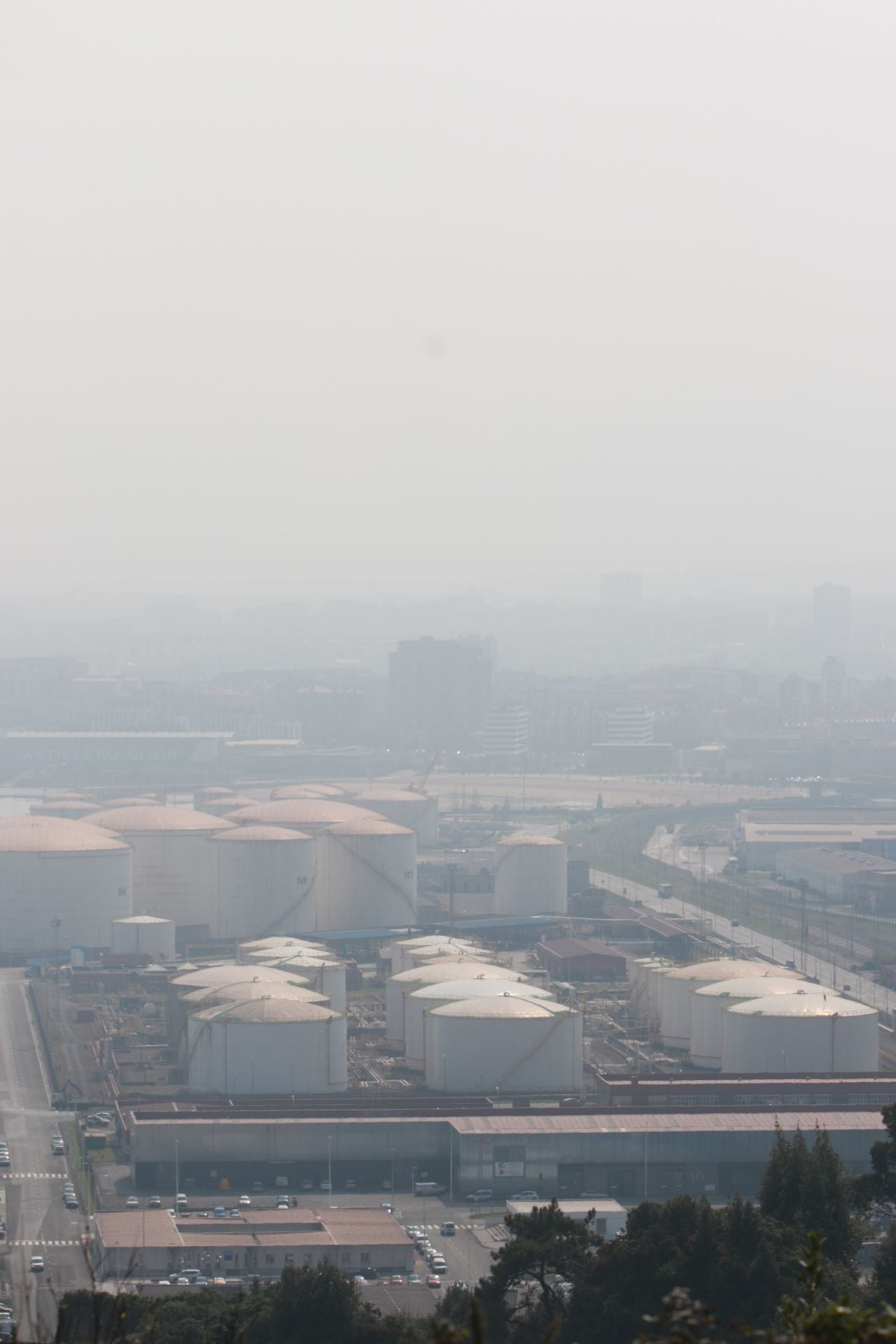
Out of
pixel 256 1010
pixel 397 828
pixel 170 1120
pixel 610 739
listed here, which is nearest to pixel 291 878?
pixel 397 828

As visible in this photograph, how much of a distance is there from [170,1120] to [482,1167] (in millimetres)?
2768

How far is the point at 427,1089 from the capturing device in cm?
2009

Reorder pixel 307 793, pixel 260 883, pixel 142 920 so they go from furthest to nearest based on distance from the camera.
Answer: pixel 307 793 → pixel 260 883 → pixel 142 920

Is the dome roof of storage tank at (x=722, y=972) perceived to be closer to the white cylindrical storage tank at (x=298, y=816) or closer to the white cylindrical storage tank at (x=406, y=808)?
the white cylindrical storage tank at (x=298, y=816)

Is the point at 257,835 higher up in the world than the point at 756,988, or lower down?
higher up

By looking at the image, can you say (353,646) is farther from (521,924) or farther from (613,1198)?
(613,1198)

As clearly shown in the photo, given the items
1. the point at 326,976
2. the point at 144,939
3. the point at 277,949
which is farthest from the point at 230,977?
the point at 144,939

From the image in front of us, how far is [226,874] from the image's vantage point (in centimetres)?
3109

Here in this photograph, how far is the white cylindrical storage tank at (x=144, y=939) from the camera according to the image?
28891 millimetres

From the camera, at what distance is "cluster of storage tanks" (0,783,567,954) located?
29.8 m

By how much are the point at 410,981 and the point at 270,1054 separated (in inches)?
127

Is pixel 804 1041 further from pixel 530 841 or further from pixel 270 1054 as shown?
pixel 530 841

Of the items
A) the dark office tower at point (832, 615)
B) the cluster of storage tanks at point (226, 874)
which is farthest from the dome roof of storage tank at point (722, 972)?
the dark office tower at point (832, 615)

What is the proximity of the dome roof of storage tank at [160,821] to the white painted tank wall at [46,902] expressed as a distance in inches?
105
